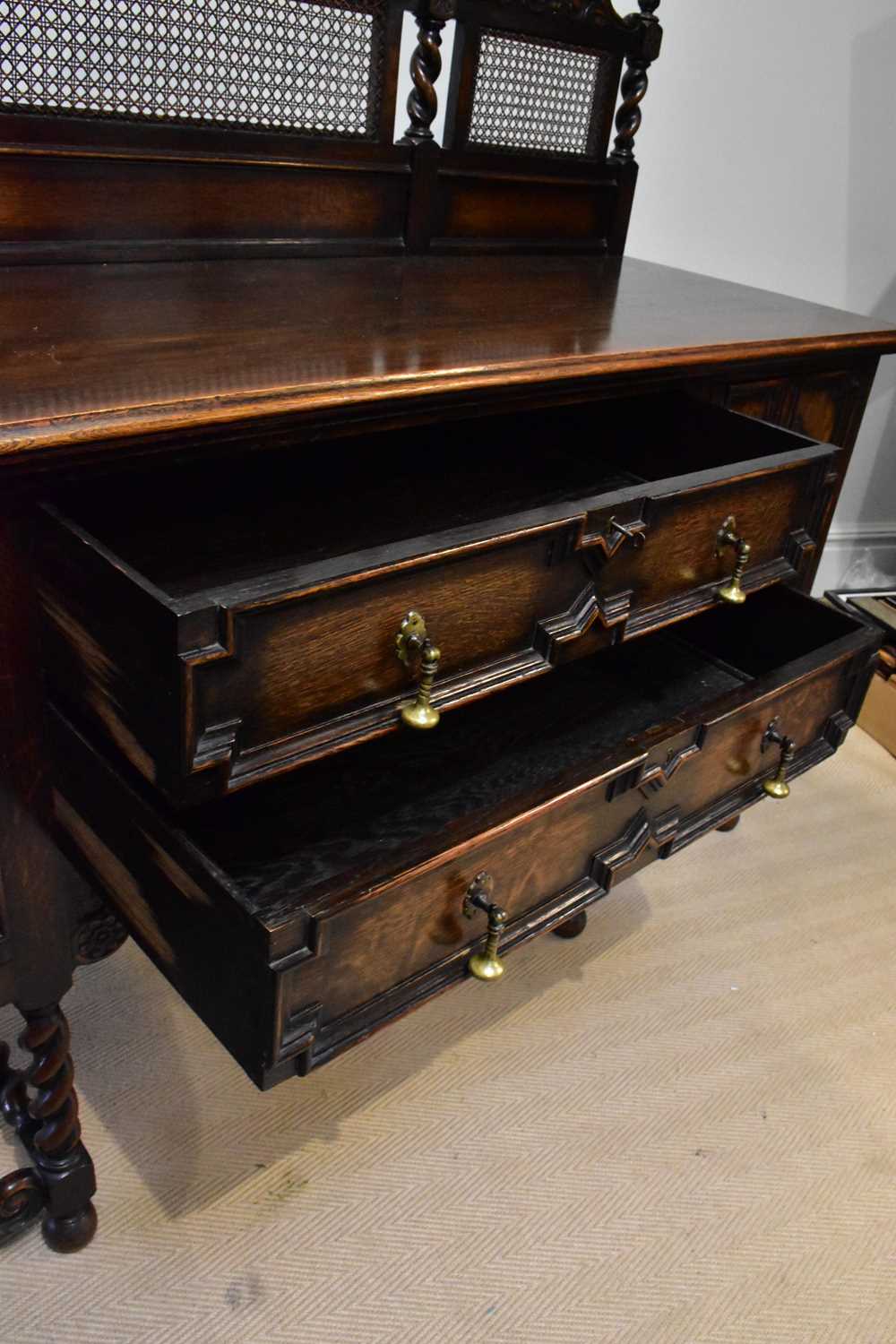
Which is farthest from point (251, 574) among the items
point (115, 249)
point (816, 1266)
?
point (816, 1266)

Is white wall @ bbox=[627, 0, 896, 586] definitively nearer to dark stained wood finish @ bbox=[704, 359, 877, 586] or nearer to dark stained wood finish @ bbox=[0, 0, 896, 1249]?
dark stained wood finish @ bbox=[0, 0, 896, 1249]

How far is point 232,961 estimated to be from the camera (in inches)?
26.1

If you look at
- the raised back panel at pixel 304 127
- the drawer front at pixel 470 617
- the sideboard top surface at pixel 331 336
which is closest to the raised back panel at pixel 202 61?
the raised back panel at pixel 304 127

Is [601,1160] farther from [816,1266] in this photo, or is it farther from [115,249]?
[115,249]

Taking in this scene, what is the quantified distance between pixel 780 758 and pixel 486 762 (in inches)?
10.6

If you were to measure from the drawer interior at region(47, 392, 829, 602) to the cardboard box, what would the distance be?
0.81 meters

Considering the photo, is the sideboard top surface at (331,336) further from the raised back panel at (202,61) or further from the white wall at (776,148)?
the white wall at (776,148)

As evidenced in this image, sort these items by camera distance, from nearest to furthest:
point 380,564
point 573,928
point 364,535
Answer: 1. point 380,564
2. point 364,535
3. point 573,928

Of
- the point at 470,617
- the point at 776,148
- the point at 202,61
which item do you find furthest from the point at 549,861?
the point at 776,148

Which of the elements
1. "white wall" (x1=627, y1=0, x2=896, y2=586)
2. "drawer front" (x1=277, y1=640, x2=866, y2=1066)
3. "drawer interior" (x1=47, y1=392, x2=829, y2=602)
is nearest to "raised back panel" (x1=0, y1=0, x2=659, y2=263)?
"drawer interior" (x1=47, y1=392, x2=829, y2=602)

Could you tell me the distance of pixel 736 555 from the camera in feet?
2.96

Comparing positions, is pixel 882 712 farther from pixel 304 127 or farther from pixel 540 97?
pixel 304 127

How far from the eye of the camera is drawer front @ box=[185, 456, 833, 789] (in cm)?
60

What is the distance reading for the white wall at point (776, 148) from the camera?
1533 millimetres
